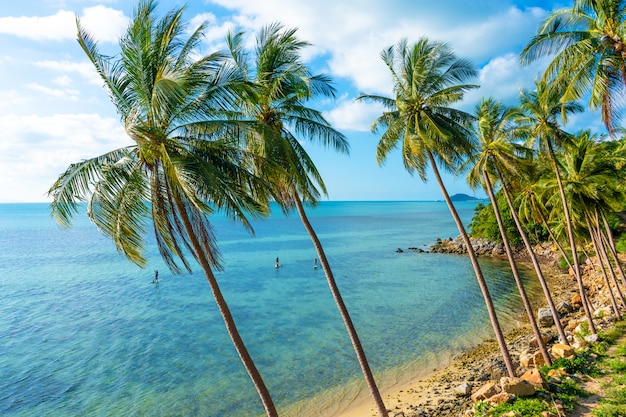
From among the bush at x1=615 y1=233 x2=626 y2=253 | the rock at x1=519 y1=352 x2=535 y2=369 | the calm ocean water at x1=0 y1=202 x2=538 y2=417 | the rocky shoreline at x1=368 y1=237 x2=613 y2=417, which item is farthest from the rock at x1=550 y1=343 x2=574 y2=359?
the bush at x1=615 y1=233 x2=626 y2=253

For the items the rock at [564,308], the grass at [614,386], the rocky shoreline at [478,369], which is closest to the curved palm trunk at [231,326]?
the rocky shoreline at [478,369]

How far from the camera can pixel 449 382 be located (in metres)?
17.3

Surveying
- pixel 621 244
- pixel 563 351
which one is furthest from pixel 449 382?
pixel 621 244

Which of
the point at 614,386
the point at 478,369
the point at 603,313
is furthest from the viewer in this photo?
the point at 603,313

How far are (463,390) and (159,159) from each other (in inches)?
617

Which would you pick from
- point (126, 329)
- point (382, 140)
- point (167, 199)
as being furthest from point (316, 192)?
point (126, 329)

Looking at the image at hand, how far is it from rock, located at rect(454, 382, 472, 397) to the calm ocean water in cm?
370

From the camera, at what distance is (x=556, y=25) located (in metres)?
11.1

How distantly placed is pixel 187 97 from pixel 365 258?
180ft

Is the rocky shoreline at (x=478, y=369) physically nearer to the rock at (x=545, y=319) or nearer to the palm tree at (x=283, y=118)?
the rock at (x=545, y=319)

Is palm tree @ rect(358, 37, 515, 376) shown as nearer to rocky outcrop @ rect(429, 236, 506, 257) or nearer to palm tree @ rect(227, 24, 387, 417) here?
palm tree @ rect(227, 24, 387, 417)

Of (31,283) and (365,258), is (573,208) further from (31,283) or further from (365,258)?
(31,283)

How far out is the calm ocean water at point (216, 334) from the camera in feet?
58.1

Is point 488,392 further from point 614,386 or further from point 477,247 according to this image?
point 477,247
